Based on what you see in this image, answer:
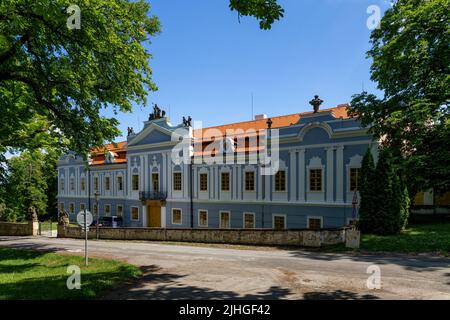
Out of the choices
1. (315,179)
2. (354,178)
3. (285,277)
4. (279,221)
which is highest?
(354,178)

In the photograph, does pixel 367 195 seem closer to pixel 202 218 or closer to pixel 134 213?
pixel 202 218

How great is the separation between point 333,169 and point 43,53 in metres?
19.0

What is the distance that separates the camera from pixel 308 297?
28.5 feet

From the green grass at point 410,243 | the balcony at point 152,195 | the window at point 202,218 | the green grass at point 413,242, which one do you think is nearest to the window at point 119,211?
the balcony at point 152,195

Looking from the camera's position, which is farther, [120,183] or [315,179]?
[120,183]

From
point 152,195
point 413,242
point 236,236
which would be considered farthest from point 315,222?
point 152,195

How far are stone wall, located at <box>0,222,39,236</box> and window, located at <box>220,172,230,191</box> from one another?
19.7m

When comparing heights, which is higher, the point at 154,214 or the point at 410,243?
the point at 410,243

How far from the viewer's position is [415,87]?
59.3ft

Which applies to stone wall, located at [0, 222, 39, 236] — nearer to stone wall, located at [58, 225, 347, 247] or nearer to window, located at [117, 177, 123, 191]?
stone wall, located at [58, 225, 347, 247]

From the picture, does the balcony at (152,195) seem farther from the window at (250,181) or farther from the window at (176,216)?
the window at (250,181)

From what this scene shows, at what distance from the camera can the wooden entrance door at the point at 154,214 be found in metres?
32.7

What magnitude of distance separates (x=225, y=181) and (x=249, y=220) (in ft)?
13.2
